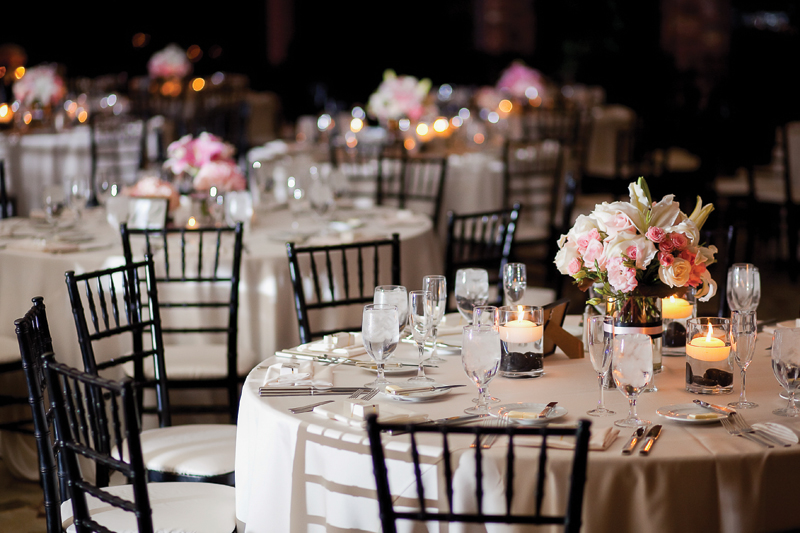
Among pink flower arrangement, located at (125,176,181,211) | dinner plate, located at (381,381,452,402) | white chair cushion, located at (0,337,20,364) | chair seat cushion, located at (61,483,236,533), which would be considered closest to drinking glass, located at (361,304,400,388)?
dinner plate, located at (381,381,452,402)

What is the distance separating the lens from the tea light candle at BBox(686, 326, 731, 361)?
2.07 meters

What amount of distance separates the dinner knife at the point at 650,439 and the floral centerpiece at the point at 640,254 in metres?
0.39

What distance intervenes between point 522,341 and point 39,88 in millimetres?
6491

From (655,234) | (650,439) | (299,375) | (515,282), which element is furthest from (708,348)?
(299,375)

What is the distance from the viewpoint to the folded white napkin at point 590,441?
173 centimetres

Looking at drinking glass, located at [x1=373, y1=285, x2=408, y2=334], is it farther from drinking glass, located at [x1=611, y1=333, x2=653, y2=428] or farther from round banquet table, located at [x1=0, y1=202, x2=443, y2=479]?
round banquet table, located at [x1=0, y1=202, x2=443, y2=479]

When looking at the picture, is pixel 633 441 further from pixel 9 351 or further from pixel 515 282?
pixel 9 351

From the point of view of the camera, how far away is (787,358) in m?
1.91

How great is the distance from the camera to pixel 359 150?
6.70 m

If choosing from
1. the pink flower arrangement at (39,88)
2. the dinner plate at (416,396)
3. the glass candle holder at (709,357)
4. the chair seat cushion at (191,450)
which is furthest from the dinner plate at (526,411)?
the pink flower arrangement at (39,88)

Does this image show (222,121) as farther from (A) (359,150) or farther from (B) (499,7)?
(B) (499,7)

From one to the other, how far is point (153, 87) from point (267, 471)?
32.0 ft

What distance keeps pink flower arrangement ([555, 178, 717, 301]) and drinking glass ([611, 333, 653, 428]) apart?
0.96 ft

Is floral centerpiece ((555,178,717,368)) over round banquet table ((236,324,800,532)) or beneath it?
over
